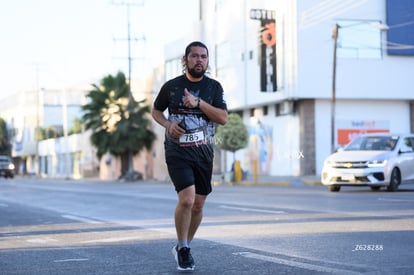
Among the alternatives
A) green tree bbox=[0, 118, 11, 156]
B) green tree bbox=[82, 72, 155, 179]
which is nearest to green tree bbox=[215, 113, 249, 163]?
green tree bbox=[82, 72, 155, 179]

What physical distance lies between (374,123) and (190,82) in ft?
115

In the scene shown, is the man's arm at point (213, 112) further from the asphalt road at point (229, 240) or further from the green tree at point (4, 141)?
the green tree at point (4, 141)

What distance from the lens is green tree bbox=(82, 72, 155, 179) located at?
51250 millimetres

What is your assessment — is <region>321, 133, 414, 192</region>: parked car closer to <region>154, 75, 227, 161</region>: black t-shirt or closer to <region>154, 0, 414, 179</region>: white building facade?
<region>154, 75, 227, 161</region>: black t-shirt

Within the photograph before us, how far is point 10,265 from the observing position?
25.1ft

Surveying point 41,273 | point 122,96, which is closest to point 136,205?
point 41,273

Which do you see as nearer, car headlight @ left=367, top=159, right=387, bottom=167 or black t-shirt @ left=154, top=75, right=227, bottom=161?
black t-shirt @ left=154, top=75, right=227, bottom=161

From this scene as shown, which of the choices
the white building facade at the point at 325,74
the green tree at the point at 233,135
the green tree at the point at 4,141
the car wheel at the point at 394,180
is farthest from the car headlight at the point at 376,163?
the green tree at the point at 4,141

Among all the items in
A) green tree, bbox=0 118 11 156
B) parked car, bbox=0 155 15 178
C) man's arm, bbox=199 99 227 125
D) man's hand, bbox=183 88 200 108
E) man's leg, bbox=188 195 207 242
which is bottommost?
parked car, bbox=0 155 15 178

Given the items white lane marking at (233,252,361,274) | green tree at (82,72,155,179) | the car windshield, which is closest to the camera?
white lane marking at (233,252,361,274)

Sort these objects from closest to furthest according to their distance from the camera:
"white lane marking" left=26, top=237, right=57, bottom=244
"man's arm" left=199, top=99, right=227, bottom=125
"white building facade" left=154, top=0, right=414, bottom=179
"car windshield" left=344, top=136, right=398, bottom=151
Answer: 1. "man's arm" left=199, top=99, right=227, bottom=125
2. "white lane marking" left=26, top=237, right=57, bottom=244
3. "car windshield" left=344, top=136, right=398, bottom=151
4. "white building facade" left=154, top=0, right=414, bottom=179

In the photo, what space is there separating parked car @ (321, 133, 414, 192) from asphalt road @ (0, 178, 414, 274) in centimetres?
443

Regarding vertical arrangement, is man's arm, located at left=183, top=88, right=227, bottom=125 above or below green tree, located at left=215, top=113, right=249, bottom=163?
below

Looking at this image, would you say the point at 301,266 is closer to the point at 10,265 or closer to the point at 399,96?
the point at 10,265
